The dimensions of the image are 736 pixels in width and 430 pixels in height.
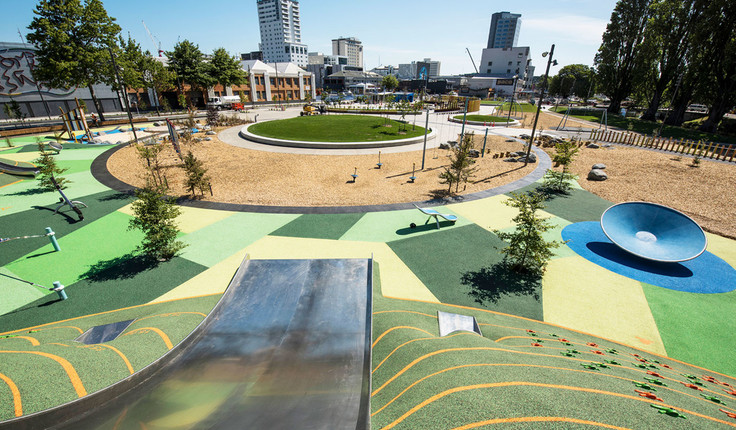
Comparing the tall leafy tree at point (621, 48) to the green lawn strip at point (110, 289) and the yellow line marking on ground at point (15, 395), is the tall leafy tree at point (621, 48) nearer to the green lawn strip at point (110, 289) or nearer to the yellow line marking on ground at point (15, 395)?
the green lawn strip at point (110, 289)

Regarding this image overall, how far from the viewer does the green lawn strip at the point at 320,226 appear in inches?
522

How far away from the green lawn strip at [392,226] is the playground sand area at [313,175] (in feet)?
6.17

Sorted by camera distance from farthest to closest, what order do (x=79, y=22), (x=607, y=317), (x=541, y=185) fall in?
(x=79, y=22) → (x=541, y=185) → (x=607, y=317)

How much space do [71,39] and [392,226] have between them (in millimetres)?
46975

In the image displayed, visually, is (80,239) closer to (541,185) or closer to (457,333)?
(457,333)

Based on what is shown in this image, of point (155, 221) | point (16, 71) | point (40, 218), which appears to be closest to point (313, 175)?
point (155, 221)

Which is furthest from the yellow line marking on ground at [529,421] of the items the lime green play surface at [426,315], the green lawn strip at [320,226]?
the green lawn strip at [320,226]

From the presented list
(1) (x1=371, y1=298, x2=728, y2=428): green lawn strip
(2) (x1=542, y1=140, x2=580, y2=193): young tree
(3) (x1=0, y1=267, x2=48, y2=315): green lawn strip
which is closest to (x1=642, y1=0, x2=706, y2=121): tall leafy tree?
(2) (x1=542, y1=140, x2=580, y2=193): young tree

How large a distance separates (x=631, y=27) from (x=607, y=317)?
255ft

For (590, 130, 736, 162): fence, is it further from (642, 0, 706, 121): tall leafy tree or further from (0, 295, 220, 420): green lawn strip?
(0, 295, 220, 420): green lawn strip

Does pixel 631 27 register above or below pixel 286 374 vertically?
above

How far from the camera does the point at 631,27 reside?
57594mm

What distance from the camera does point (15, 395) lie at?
4.51 m

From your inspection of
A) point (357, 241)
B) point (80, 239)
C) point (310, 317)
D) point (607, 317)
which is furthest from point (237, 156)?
point (607, 317)
